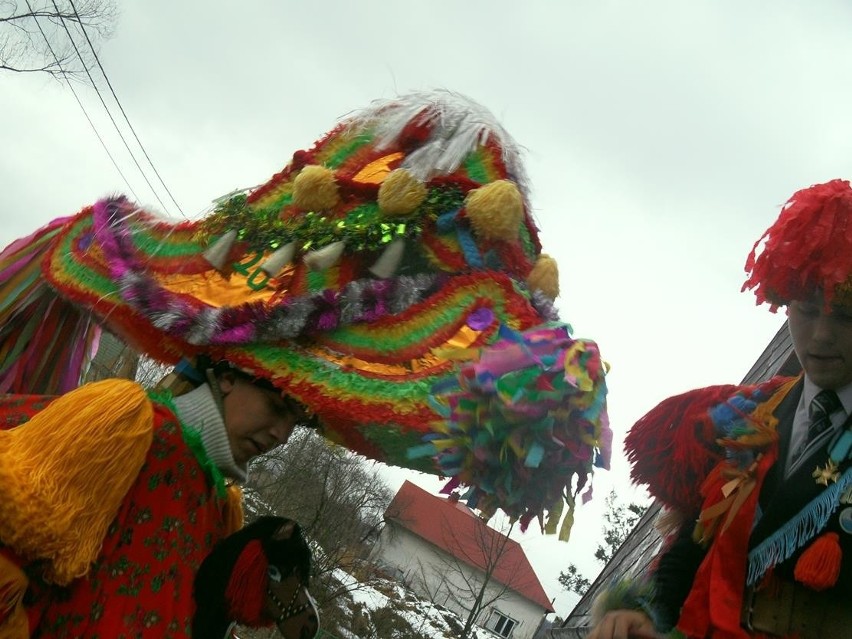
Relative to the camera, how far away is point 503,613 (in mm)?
33250

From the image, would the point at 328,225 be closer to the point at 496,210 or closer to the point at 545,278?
the point at 496,210

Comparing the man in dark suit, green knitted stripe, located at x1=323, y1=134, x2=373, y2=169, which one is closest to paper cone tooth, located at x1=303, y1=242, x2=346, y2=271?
green knitted stripe, located at x1=323, y1=134, x2=373, y2=169

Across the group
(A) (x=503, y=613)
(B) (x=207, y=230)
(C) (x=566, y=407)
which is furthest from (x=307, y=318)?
(A) (x=503, y=613)

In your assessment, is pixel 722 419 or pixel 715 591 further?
pixel 722 419

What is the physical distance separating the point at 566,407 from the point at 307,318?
0.77m

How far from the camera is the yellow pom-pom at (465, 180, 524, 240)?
1957 millimetres

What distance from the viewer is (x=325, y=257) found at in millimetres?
2064

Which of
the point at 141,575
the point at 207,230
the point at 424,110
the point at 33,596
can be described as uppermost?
the point at 424,110

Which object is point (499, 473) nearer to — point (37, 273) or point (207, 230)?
point (207, 230)

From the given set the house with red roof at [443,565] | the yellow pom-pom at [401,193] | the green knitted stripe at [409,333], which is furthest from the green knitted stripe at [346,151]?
the house with red roof at [443,565]

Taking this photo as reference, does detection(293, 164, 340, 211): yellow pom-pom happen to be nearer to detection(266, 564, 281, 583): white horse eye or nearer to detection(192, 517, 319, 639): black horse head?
detection(192, 517, 319, 639): black horse head

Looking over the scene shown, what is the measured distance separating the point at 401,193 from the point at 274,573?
3.94 feet

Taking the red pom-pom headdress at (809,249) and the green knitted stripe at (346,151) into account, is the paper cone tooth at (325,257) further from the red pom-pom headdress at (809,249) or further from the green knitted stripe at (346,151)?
the red pom-pom headdress at (809,249)

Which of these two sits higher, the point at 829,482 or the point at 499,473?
the point at 829,482
